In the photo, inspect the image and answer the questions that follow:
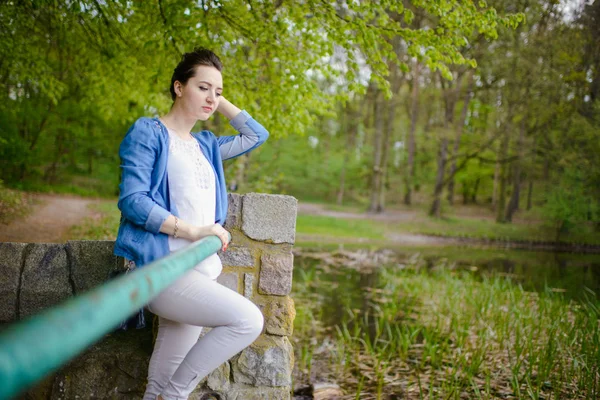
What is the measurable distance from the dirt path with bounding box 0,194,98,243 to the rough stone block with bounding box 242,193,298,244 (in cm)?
471

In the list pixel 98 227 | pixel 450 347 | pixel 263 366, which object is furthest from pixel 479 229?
pixel 263 366

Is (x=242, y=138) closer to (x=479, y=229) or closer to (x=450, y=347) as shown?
(x=450, y=347)

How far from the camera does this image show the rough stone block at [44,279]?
2754 mm

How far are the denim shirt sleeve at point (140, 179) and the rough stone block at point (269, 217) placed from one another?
0.87 metres

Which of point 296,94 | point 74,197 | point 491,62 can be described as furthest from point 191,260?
point 491,62

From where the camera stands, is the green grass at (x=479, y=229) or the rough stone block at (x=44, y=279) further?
the green grass at (x=479, y=229)

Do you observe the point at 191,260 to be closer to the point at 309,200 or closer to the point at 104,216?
the point at 104,216

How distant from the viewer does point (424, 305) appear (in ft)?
22.7

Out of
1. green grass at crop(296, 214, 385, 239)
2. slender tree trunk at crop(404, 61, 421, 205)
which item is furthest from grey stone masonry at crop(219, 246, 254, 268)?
slender tree trunk at crop(404, 61, 421, 205)

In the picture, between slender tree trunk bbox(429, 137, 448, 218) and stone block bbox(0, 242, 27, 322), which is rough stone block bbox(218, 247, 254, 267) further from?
slender tree trunk bbox(429, 137, 448, 218)

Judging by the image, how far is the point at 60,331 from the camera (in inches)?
29.8

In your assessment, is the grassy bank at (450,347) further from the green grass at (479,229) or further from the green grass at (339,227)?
the green grass at (479,229)

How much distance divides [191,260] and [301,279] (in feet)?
24.4

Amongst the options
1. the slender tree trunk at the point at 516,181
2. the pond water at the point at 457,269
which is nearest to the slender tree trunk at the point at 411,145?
the slender tree trunk at the point at 516,181
